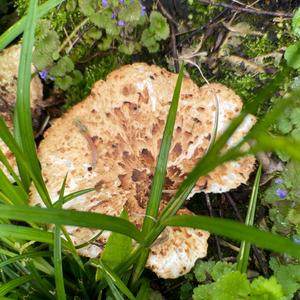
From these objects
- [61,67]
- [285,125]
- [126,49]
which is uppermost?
[61,67]

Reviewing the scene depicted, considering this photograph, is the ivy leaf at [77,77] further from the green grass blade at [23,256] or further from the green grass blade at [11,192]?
the green grass blade at [23,256]

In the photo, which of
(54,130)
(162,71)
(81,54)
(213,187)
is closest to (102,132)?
(54,130)

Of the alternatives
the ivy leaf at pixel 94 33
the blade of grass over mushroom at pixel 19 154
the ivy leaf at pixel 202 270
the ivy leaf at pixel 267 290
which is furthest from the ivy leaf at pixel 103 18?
the ivy leaf at pixel 267 290

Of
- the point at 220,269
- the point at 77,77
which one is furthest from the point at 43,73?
the point at 220,269

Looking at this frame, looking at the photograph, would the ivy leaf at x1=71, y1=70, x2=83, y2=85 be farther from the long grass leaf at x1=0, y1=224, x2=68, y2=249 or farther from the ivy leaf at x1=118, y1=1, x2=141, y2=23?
the long grass leaf at x1=0, y1=224, x2=68, y2=249

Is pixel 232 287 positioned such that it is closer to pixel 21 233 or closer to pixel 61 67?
pixel 21 233

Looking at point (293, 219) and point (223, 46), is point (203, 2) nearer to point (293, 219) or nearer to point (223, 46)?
point (223, 46)

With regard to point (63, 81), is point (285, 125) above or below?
below
